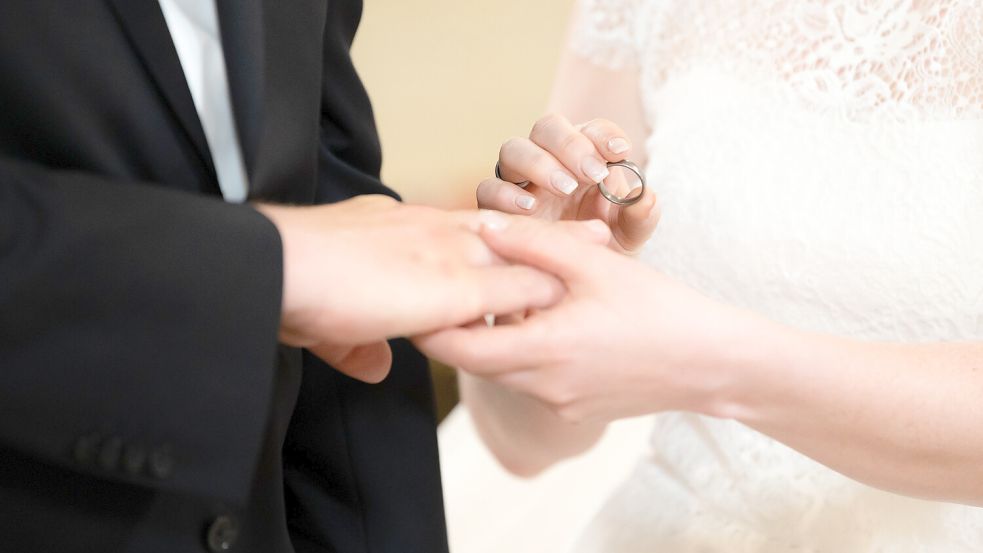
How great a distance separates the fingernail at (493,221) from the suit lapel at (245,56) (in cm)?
17

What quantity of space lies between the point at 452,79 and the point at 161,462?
5.97 ft

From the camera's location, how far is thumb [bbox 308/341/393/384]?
0.64 meters

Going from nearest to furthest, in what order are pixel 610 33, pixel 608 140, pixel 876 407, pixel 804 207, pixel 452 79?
pixel 876 407 → pixel 608 140 → pixel 804 207 → pixel 610 33 → pixel 452 79

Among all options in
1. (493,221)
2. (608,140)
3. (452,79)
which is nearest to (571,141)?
(608,140)

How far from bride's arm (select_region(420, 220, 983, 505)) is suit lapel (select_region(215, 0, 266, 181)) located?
0.61 feet

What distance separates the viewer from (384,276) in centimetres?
53

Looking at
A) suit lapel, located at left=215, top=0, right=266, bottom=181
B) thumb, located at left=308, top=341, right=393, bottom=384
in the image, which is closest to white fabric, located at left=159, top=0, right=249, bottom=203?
suit lapel, located at left=215, top=0, right=266, bottom=181

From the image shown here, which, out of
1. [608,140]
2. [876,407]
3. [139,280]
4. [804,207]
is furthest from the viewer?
[804,207]

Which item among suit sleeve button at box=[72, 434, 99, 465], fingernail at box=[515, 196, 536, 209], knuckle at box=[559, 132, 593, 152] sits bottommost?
suit sleeve button at box=[72, 434, 99, 465]

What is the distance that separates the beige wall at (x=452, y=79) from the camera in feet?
7.00

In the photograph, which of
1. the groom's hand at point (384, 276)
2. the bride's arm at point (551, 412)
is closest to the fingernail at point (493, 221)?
the groom's hand at point (384, 276)

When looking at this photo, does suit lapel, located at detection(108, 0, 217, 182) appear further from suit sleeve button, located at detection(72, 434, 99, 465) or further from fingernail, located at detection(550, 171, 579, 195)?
fingernail, located at detection(550, 171, 579, 195)

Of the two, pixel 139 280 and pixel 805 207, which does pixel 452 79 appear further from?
pixel 139 280

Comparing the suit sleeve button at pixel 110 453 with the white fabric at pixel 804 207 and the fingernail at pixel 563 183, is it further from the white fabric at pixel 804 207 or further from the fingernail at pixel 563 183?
the white fabric at pixel 804 207
